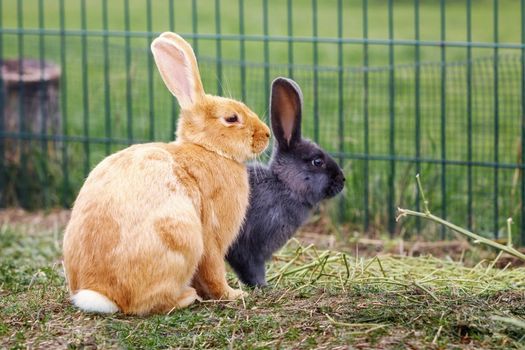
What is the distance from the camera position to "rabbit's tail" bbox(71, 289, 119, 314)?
477 centimetres

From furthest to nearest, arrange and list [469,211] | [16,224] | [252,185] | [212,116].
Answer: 1. [16,224]
2. [469,211]
3. [252,185]
4. [212,116]

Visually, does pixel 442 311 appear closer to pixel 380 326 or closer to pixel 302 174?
pixel 380 326

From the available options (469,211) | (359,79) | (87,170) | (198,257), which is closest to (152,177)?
(198,257)

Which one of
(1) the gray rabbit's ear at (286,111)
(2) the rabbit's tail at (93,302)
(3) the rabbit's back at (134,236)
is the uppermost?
(1) the gray rabbit's ear at (286,111)

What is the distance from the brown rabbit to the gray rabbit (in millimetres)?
453

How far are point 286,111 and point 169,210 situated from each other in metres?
1.23

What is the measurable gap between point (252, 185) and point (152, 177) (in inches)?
38.5

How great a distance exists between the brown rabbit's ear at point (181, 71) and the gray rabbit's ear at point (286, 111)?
65cm

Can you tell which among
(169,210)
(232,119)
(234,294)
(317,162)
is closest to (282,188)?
(317,162)

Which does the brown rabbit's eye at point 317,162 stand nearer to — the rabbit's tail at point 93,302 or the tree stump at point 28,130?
the rabbit's tail at point 93,302

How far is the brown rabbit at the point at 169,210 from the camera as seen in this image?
477cm

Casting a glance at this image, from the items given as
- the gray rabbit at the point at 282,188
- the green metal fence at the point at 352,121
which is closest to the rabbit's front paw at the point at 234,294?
the gray rabbit at the point at 282,188

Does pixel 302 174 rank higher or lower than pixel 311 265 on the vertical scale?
higher

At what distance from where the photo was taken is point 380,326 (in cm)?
451
